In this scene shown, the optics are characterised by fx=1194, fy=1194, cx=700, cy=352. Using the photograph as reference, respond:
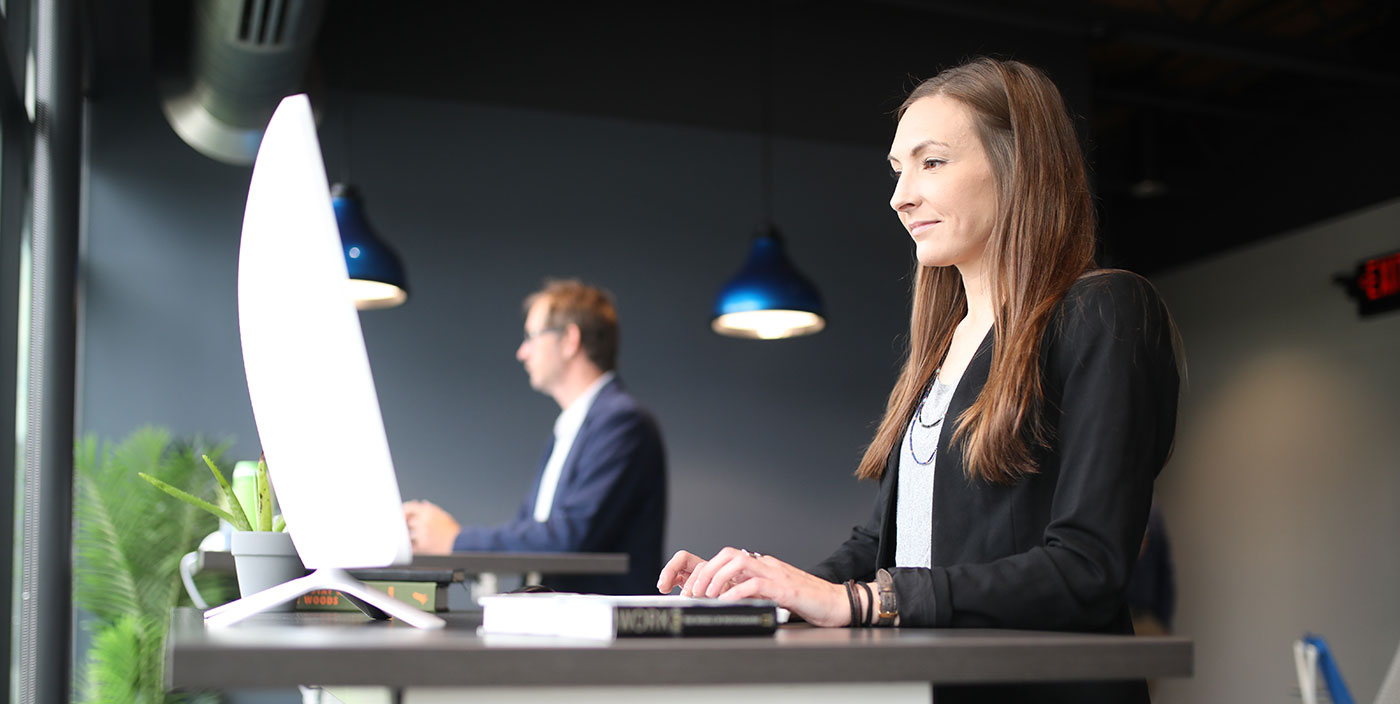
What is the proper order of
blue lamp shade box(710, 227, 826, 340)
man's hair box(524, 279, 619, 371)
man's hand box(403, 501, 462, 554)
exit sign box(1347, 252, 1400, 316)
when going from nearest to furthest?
man's hand box(403, 501, 462, 554) → man's hair box(524, 279, 619, 371) → blue lamp shade box(710, 227, 826, 340) → exit sign box(1347, 252, 1400, 316)

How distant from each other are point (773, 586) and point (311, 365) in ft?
1.56

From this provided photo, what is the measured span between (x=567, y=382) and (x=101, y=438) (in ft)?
7.38

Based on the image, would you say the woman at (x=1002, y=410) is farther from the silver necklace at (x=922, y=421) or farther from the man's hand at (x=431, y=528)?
the man's hand at (x=431, y=528)

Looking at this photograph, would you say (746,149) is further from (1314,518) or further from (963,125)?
(963,125)

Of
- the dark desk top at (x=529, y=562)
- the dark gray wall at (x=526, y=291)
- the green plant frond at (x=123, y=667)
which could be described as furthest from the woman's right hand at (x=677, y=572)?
the dark gray wall at (x=526, y=291)

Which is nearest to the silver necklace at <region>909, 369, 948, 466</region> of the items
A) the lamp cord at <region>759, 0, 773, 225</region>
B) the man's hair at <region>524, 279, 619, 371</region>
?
the man's hair at <region>524, 279, 619, 371</region>

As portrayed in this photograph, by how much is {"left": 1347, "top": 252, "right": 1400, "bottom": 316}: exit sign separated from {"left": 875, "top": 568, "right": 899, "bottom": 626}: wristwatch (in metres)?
6.09

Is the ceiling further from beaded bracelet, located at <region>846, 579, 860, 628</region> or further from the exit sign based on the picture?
beaded bracelet, located at <region>846, 579, 860, 628</region>

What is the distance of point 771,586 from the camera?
3.71 feet

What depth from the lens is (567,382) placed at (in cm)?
450

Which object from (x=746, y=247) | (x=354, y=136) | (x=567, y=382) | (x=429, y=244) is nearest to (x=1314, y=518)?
(x=746, y=247)

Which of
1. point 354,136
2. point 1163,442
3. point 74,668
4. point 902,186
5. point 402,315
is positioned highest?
point 354,136

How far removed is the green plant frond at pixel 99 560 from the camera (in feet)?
15.3

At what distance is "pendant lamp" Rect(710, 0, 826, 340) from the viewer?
4859 mm
